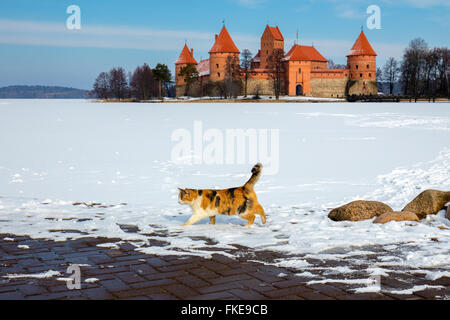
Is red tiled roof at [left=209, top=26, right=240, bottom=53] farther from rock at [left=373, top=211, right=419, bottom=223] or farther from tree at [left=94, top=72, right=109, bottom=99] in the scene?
rock at [left=373, top=211, right=419, bottom=223]

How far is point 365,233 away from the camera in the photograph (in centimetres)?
559

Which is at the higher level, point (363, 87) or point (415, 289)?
point (363, 87)

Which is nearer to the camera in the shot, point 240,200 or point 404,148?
point 240,200

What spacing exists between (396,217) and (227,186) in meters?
4.19

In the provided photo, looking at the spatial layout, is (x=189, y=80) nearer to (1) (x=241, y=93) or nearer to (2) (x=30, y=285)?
(1) (x=241, y=93)

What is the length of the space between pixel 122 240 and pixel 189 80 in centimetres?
7906

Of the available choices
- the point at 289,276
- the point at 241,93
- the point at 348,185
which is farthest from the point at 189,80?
the point at 289,276

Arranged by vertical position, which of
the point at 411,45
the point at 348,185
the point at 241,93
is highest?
the point at 411,45

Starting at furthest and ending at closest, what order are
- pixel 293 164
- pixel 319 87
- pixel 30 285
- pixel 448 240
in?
pixel 319 87
pixel 293 164
pixel 448 240
pixel 30 285

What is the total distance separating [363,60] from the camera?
82.2 m

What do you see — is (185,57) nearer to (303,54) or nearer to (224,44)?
(224,44)

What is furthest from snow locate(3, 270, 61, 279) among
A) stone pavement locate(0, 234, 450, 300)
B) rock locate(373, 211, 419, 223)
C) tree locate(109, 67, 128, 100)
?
tree locate(109, 67, 128, 100)
